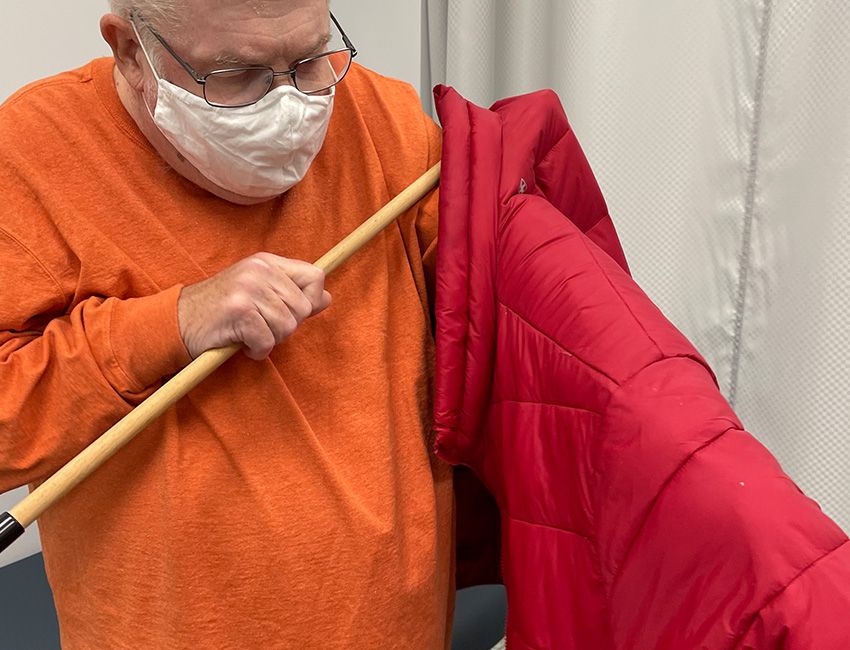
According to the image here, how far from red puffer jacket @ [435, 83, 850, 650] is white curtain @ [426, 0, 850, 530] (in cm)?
54

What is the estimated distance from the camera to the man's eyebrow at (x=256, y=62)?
0.80 m

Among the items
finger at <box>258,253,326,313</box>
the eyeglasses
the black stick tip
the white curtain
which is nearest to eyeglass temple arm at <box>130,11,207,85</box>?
the eyeglasses

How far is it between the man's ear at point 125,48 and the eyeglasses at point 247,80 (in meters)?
0.02

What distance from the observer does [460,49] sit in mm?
1678

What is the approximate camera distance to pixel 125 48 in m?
0.84

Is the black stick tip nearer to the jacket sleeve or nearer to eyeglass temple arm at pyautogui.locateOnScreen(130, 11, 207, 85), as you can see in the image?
the jacket sleeve

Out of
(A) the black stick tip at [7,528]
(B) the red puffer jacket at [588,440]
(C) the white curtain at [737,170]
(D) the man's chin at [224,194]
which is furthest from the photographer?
(C) the white curtain at [737,170]

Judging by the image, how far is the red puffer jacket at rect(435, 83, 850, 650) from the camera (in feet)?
2.04

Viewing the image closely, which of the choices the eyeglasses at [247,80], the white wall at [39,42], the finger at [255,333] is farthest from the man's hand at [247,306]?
the white wall at [39,42]

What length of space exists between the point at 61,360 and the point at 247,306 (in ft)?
0.54

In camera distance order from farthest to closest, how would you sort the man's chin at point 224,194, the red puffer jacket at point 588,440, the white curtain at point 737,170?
the white curtain at point 737,170
the man's chin at point 224,194
the red puffer jacket at point 588,440

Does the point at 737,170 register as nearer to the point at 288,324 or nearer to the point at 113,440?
the point at 288,324

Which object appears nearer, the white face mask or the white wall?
the white face mask

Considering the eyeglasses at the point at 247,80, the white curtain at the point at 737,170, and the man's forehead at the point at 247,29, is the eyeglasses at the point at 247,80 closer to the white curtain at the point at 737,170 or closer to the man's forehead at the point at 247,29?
the man's forehead at the point at 247,29
